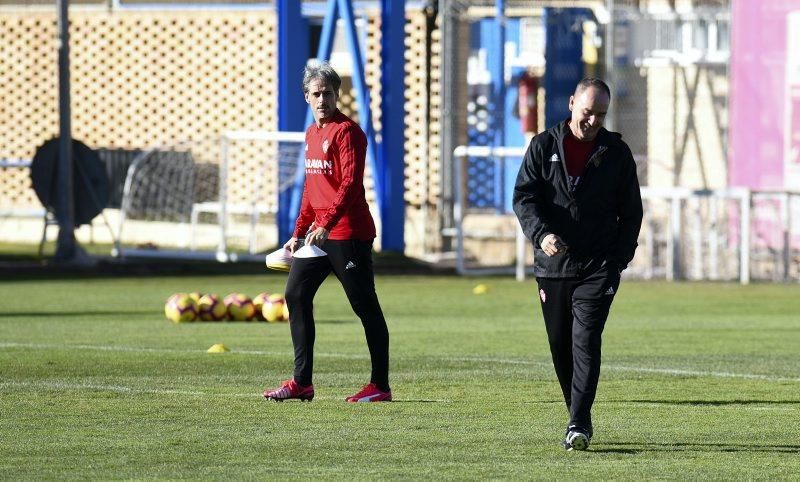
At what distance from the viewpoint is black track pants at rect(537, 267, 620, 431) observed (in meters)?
8.35

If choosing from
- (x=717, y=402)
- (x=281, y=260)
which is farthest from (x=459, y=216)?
(x=281, y=260)

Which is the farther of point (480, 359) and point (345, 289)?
point (480, 359)

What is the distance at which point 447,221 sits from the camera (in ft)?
90.9

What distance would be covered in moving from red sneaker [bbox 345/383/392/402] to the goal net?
1503 centimetres

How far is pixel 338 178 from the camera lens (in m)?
10.2

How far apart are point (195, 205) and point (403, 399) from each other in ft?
54.6

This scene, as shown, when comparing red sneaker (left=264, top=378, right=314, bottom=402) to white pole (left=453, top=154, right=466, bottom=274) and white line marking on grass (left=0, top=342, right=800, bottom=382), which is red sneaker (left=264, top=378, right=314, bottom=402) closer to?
white line marking on grass (left=0, top=342, right=800, bottom=382)

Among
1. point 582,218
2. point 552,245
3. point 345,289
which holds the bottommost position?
point 345,289

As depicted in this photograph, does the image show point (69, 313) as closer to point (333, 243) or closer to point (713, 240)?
point (333, 243)

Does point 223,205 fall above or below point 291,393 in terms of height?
above

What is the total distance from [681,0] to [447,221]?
4811 mm

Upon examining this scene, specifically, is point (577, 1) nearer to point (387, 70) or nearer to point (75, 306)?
point (387, 70)

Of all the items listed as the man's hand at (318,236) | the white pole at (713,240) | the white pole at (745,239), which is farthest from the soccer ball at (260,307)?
the white pole at (713,240)

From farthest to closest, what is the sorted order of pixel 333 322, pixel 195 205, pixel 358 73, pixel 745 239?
pixel 195 205 → pixel 358 73 → pixel 745 239 → pixel 333 322
